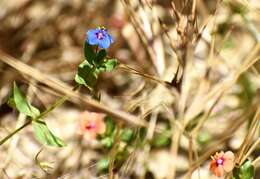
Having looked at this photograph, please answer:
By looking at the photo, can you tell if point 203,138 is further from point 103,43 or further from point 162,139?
point 103,43

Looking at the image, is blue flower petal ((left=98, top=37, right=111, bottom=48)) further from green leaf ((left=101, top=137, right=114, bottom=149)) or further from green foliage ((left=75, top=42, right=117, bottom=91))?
green leaf ((left=101, top=137, right=114, bottom=149))

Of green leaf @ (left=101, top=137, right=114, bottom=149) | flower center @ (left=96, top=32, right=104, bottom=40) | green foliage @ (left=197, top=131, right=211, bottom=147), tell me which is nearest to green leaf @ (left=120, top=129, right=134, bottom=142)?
green leaf @ (left=101, top=137, right=114, bottom=149)

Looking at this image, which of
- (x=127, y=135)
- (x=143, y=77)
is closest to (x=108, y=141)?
(x=127, y=135)

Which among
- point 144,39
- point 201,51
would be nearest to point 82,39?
point 144,39

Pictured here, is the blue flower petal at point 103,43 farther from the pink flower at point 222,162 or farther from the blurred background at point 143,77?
the pink flower at point 222,162

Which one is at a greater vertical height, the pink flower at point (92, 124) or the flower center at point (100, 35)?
the flower center at point (100, 35)

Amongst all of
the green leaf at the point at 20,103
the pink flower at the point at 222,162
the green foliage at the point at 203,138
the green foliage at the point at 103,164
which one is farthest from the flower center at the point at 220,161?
the green leaf at the point at 20,103
